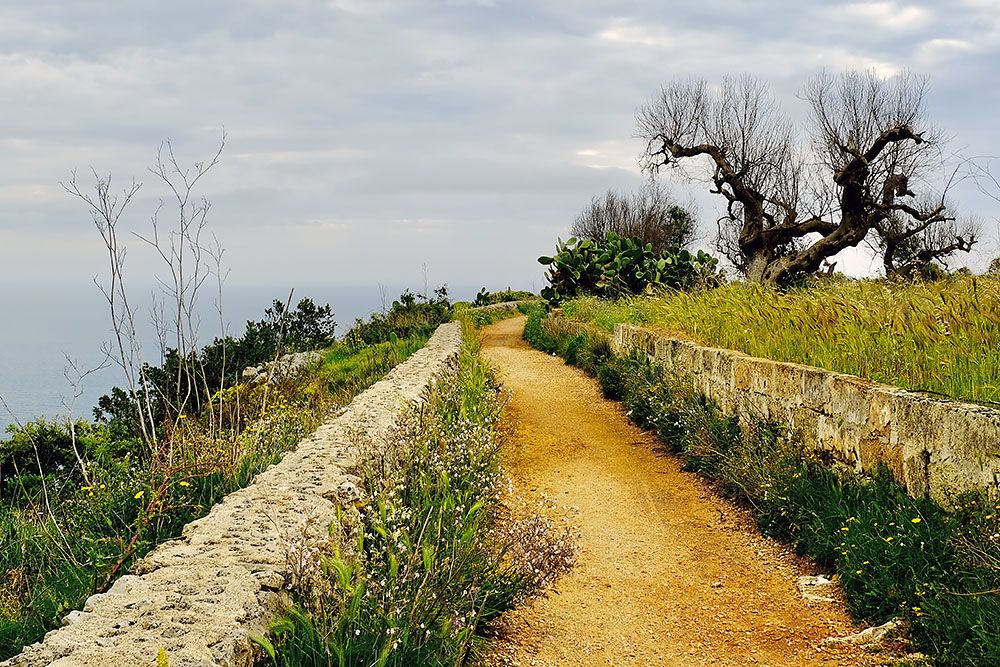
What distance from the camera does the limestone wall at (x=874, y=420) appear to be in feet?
15.5

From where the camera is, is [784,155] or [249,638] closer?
[249,638]

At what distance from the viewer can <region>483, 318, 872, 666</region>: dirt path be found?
4.71 metres

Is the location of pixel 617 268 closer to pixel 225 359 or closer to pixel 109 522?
pixel 225 359

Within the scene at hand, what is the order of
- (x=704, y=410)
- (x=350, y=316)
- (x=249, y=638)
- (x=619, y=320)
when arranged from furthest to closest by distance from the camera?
(x=350, y=316) < (x=619, y=320) < (x=704, y=410) < (x=249, y=638)

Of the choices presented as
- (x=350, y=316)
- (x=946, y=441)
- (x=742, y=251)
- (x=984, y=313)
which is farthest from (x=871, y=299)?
(x=742, y=251)

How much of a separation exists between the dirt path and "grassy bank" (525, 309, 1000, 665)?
21 centimetres

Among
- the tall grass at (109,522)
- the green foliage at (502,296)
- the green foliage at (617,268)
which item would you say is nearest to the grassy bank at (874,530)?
the tall grass at (109,522)

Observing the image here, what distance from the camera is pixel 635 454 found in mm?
8953

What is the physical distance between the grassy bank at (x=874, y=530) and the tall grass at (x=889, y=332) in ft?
2.54

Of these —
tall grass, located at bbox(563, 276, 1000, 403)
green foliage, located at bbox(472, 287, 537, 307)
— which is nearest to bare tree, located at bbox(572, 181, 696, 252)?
green foliage, located at bbox(472, 287, 537, 307)

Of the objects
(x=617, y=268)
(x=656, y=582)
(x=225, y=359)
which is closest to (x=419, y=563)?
(x=656, y=582)

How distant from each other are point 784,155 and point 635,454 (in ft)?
79.8

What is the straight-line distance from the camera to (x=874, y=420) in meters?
5.65

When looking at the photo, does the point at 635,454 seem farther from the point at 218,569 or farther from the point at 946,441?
the point at 218,569
